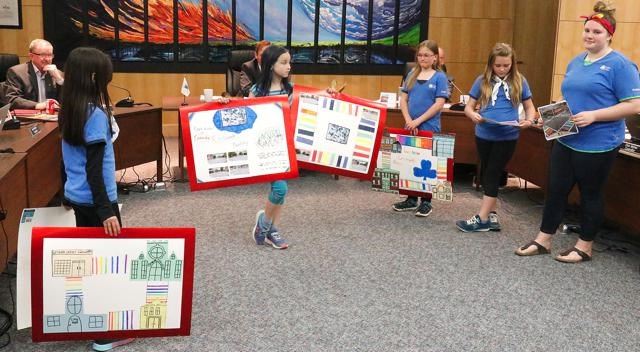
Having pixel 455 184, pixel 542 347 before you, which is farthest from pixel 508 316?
pixel 455 184

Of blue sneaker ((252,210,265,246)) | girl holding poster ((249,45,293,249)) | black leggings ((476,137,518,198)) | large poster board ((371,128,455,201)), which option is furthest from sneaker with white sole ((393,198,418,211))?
blue sneaker ((252,210,265,246))

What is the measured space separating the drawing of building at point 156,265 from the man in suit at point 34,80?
106 inches

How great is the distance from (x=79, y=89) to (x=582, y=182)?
2.78 meters

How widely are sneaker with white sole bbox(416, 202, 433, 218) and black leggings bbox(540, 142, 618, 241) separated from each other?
110cm

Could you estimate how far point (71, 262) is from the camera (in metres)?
2.46

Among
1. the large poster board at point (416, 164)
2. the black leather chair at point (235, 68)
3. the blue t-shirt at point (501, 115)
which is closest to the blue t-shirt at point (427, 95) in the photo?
the large poster board at point (416, 164)

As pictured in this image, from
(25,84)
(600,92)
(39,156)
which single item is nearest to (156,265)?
(39,156)

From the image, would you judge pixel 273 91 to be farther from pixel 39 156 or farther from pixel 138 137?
pixel 138 137

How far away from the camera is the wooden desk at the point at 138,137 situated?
209 inches

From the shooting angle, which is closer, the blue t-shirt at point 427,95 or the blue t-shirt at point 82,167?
the blue t-shirt at point 82,167

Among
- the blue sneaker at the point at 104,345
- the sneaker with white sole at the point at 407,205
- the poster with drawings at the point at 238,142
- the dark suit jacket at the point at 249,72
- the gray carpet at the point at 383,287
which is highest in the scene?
the dark suit jacket at the point at 249,72

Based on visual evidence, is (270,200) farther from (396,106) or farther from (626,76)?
(396,106)

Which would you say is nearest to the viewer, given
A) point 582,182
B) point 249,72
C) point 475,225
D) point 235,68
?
point 582,182

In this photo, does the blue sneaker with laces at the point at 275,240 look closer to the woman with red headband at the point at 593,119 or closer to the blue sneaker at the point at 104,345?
the blue sneaker at the point at 104,345
